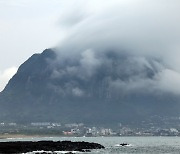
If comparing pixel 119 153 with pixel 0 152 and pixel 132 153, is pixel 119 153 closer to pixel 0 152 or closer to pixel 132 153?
pixel 132 153

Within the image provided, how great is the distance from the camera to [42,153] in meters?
132

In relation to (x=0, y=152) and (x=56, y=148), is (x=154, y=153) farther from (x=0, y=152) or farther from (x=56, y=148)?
(x=0, y=152)

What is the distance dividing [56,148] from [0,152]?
88.1ft

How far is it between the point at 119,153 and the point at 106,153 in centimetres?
382

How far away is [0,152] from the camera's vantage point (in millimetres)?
135500

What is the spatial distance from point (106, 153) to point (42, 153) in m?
19.4

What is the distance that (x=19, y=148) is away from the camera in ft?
484

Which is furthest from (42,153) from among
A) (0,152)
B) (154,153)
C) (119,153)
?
(154,153)

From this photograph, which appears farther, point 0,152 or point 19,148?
point 19,148

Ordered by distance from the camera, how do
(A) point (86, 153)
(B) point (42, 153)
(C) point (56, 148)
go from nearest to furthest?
1. (B) point (42, 153)
2. (A) point (86, 153)
3. (C) point (56, 148)

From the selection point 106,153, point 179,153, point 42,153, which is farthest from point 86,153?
point 179,153

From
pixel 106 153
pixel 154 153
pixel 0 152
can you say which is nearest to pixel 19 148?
pixel 0 152

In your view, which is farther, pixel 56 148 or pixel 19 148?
pixel 56 148

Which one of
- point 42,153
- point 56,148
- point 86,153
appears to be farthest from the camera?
point 56,148
